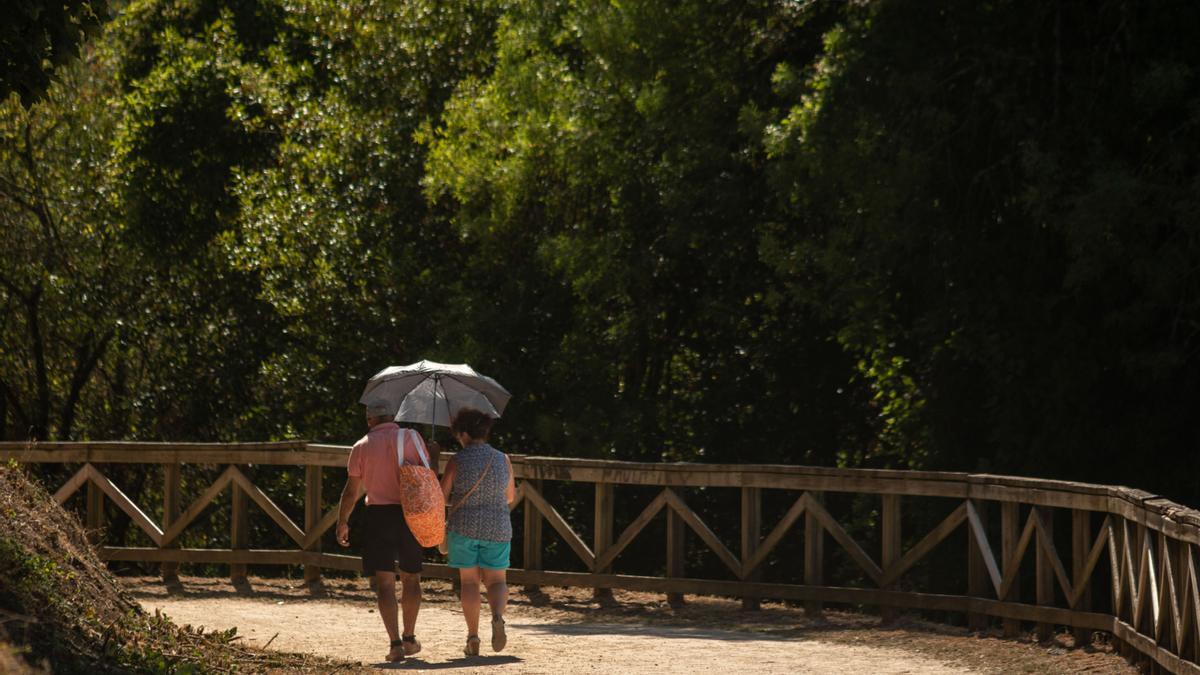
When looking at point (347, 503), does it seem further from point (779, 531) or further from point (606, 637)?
point (779, 531)

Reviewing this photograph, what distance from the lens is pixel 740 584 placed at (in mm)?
13391

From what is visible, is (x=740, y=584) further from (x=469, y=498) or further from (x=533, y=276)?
(x=533, y=276)

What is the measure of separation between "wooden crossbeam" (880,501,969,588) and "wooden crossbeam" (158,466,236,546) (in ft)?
18.9

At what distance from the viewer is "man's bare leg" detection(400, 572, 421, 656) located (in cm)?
1053

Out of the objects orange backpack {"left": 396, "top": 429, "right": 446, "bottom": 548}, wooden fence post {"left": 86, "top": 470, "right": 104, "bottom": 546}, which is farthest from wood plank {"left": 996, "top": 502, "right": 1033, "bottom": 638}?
wooden fence post {"left": 86, "top": 470, "right": 104, "bottom": 546}

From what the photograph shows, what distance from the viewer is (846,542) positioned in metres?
13.1

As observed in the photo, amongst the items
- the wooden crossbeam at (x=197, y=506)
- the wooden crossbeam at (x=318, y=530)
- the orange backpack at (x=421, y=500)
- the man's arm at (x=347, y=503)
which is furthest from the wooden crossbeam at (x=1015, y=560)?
the wooden crossbeam at (x=197, y=506)

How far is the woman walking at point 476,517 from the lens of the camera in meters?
10.5

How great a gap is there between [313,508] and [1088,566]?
6.92 metres

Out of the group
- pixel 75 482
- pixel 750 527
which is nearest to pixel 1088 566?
pixel 750 527

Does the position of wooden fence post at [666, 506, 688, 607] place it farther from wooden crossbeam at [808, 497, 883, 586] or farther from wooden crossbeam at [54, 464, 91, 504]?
wooden crossbeam at [54, 464, 91, 504]

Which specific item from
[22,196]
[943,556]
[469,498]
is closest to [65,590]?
[469,498]

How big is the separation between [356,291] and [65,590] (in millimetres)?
13014

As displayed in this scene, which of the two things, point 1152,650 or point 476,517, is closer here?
point 1152,650
